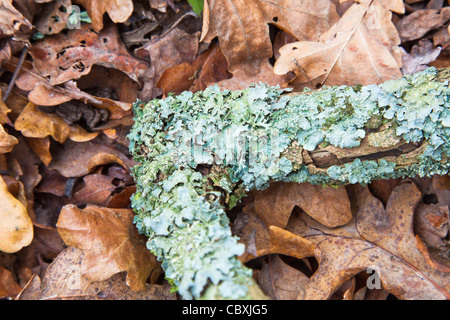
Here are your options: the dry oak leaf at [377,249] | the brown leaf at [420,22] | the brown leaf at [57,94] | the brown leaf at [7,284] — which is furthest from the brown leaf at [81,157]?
the brown leaf at [420,22]

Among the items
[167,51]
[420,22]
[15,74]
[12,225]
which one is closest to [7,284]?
[12,225]

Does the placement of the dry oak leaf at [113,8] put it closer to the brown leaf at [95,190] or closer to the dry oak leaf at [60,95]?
the dry oak leaf at [60,95]

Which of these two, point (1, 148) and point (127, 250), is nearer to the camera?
point (127, 250)

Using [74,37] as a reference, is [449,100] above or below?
below

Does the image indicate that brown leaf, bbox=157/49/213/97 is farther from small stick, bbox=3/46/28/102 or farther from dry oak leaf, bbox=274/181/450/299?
dry oak leaf, bbox=274/181/450/299

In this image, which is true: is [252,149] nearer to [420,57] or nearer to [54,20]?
[420,57]
